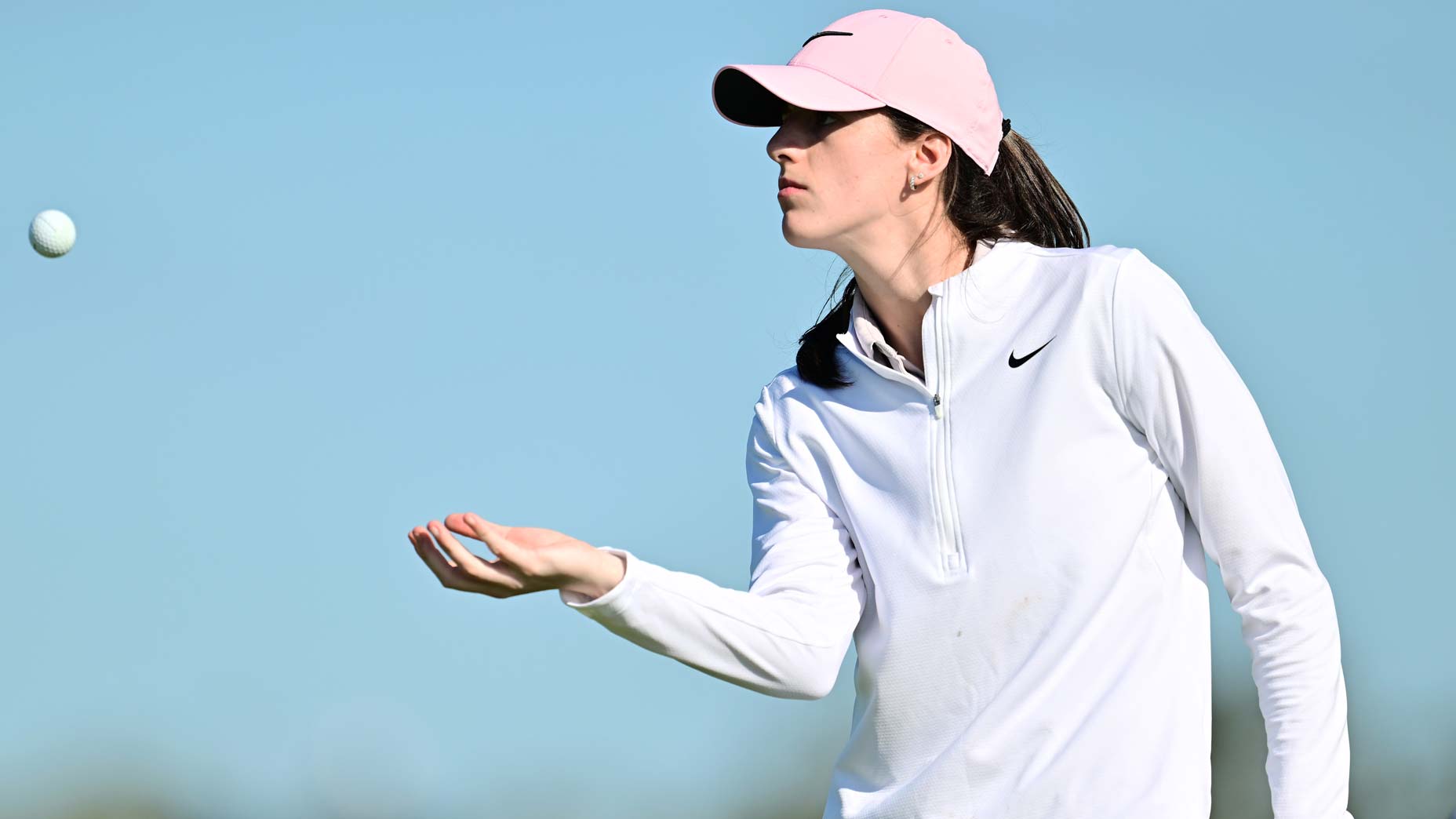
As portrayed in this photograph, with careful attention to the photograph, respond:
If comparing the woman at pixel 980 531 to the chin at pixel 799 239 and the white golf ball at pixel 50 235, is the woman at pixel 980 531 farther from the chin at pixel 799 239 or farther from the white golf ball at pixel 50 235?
the white golf ball at pixel 50 235

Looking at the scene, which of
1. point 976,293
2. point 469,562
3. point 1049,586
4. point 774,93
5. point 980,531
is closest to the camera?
point 469,562

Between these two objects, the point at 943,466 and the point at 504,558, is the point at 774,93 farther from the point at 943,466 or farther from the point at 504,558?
the point at 504,558

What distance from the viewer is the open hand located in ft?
13.9

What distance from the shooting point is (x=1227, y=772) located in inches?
1785

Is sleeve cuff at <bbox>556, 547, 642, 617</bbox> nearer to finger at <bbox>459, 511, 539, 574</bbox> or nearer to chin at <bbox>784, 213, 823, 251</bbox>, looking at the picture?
finger at <bbox>459, 511, 539, 574</bbox>

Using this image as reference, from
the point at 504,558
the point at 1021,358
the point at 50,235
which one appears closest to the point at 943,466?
the point at 1021,358

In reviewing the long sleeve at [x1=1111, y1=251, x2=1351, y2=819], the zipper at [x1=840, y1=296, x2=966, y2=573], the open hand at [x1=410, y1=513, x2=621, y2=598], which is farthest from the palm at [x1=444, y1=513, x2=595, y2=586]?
the long sleeve at [x1=1111, y1=251, x2=1351, y2=819]

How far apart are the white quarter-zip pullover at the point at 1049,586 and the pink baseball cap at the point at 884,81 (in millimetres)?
478

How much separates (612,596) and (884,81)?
175 centimetres

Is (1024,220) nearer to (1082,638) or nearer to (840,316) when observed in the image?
(840,316)

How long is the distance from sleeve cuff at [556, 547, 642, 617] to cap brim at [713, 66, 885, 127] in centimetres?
139

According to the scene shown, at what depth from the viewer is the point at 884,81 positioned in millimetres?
5402

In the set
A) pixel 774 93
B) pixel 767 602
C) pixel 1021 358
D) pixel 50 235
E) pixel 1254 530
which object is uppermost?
pixel 50 235

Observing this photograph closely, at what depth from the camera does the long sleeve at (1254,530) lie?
4652 millimetres
